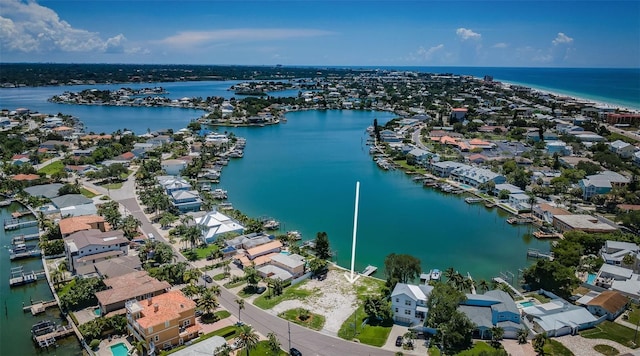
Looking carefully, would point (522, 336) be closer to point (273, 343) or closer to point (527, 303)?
point (527, 303)

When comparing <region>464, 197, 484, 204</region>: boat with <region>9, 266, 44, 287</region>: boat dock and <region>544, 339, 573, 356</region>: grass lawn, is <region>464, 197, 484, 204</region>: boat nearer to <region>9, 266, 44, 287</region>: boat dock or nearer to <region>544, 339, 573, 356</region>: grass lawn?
<region>544, 339, 573, 356</region>: grass lawn

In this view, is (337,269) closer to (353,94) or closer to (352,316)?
(352,316)

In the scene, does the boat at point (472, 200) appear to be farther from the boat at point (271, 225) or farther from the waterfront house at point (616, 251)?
the boat at point (271, 225)

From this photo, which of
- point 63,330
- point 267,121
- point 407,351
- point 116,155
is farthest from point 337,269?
point 267,121

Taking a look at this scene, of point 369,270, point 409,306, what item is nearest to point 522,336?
point 409,306

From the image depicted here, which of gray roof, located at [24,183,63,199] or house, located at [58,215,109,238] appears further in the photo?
gray roof, located at [24,183,63,199]

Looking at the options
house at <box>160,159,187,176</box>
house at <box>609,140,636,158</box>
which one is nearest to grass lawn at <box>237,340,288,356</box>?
house at <box>160,159,187,176</box>
